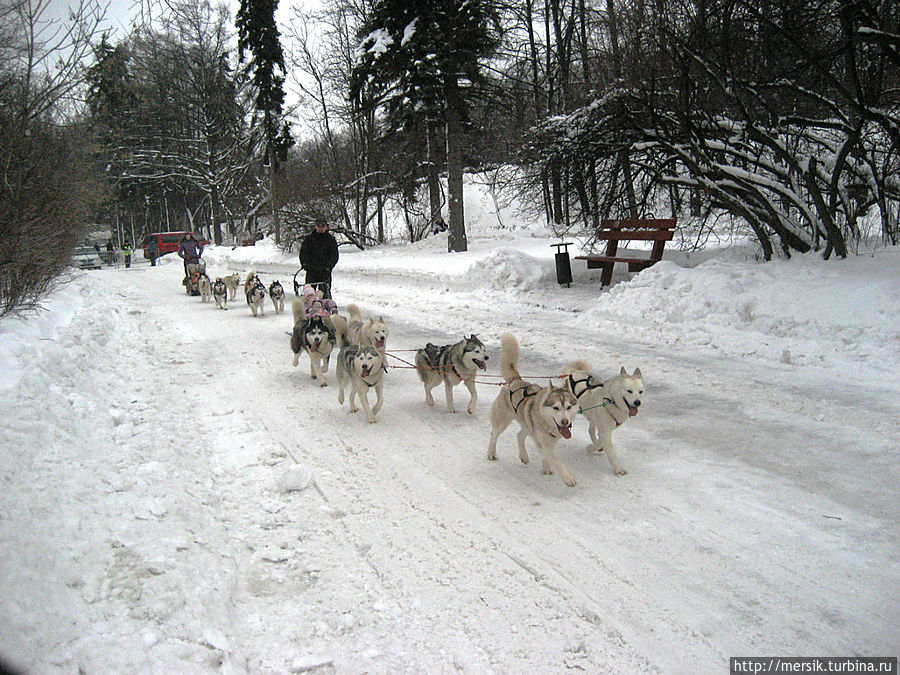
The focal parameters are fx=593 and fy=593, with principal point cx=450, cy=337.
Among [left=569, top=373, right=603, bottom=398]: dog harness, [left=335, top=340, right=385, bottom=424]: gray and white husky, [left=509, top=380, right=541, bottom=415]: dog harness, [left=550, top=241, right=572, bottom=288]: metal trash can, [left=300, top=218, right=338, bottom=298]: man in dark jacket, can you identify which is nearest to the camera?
[left=509, top=380, right=541, bottom=415]: dog harness

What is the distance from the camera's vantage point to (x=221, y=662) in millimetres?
2709

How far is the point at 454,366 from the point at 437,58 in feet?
55.1

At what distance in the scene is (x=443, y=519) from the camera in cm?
412

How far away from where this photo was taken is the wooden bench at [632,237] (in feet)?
43.0

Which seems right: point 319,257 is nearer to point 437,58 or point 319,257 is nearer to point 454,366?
point 454,366

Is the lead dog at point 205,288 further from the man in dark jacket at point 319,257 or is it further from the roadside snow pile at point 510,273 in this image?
the roadside snow pile at point 510,273

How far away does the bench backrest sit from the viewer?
13.1 meters

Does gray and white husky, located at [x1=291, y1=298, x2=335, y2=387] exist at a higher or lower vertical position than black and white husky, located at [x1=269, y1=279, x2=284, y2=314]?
lower

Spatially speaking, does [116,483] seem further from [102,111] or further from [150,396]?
[102,111]

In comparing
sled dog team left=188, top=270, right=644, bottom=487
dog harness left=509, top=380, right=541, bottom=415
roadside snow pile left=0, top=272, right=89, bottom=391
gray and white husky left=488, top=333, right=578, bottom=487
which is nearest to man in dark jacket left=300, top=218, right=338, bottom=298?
sled dog team left=188, top=270, right=644, bottom=487

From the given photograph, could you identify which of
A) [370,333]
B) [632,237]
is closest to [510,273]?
[632,237]

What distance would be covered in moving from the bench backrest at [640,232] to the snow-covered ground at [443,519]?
5.02 metres

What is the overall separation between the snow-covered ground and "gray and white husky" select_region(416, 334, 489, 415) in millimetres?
229

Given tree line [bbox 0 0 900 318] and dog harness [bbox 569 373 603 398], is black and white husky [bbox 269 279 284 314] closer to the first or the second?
tree line [bbox 0 0 900 318]
